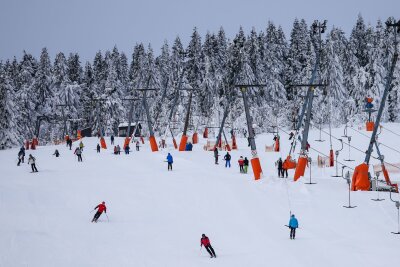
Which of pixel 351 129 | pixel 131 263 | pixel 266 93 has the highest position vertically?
pixel 266 93

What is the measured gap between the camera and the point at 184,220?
22031 mm

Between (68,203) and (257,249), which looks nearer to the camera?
(257,249)

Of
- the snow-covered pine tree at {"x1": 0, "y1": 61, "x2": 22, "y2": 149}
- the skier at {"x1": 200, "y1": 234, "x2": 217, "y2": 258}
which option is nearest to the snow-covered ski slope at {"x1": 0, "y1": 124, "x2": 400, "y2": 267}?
the skier at {"x1": 200, "y1": 234, "x2": 217, "y2": 258}

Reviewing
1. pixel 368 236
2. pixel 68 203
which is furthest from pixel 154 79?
pixel 368 236

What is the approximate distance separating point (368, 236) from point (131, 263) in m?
9.42

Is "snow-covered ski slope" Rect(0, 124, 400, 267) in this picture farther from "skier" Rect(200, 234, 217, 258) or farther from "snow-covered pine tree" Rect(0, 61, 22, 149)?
"snow-covered pine tree" Rect(0, 61, 22, 149)

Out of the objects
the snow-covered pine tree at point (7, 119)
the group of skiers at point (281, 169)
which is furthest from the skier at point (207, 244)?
the snow-covered pine tree at point (7, 119)

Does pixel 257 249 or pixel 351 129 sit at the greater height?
pixel 351 129

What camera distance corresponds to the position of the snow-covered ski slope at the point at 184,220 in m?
17.4

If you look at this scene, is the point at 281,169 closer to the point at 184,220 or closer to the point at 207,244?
the point at 184,220

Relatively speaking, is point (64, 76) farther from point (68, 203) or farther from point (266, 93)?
point (68, 203)

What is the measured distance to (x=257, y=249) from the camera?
18375 mm

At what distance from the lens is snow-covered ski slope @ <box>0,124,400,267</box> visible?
17.4 m

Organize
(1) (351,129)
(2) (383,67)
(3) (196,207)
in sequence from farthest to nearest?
(2) (383,67) → (1) (351,129) → (3) (196,207)
